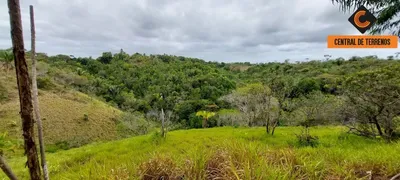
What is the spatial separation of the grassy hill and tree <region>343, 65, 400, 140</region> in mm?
27463

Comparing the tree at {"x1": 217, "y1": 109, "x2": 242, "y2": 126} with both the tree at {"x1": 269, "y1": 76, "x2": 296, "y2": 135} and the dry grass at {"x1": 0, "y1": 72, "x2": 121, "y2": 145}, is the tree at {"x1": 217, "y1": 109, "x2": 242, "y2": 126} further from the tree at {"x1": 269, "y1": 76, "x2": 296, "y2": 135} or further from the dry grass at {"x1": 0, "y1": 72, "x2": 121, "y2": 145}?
the dry grass at {"x1": 0, "y1": 72, "x2": 121, "y2": 145}

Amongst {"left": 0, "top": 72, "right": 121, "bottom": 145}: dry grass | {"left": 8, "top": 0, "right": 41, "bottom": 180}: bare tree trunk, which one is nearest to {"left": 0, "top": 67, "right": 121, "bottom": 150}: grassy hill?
{"left": 0, "top": 72, "right": 121, "bottom": 145}: dry grass

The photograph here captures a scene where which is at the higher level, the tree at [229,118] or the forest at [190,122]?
the forest at [190,122]

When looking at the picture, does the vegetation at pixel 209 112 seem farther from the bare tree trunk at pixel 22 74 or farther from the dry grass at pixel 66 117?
the bare tree trunk at pixel 22 74

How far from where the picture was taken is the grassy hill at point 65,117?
30.6 metres

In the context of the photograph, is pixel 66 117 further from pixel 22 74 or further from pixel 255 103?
pixel 22 74

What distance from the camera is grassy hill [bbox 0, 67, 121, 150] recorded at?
30.6 meters

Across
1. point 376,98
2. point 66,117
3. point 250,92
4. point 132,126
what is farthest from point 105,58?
point 376,98

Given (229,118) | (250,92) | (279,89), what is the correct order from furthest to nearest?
(229,118) < (250,92) < (279,89)

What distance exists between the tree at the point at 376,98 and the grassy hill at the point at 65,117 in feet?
90.1

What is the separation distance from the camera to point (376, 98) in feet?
34.8

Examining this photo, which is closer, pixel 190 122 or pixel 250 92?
pixel 250 92

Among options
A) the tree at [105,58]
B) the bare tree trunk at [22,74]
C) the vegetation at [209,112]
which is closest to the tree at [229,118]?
the vegetation at [209,112]

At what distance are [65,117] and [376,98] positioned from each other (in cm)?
3366
